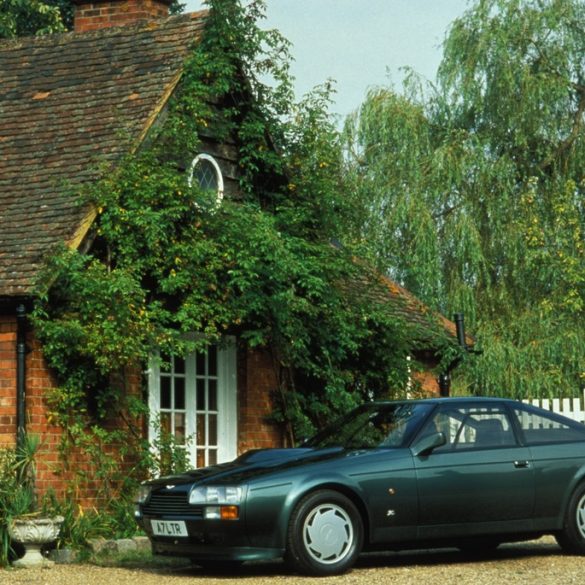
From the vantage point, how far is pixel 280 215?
17.5 metres

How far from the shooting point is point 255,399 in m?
18.1

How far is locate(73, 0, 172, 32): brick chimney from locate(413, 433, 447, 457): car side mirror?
1051 cm

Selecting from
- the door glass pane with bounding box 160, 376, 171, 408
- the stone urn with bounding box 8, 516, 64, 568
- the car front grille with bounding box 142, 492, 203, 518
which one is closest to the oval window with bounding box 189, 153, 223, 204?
the door glass pane with bounding box 160, 376, 171, 408

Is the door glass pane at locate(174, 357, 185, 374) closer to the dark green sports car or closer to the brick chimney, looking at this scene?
the dark green sports car

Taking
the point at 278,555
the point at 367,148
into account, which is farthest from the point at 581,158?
the point at 278,555

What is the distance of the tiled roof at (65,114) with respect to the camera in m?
15.4

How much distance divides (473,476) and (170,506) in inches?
104

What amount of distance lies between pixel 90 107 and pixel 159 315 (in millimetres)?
3531

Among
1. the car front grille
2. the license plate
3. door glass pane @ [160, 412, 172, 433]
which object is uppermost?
door glass pane @ [160, 412, 172, 433]

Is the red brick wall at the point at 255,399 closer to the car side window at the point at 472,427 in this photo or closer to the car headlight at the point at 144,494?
the car headlight at the point at 144,494

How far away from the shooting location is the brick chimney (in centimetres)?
2055

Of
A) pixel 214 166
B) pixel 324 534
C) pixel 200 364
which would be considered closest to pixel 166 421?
pixel 200 364

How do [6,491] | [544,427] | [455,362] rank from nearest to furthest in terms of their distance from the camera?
[544,427], [6,491], [455,362]

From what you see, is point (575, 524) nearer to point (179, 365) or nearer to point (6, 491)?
point (6, 491)
